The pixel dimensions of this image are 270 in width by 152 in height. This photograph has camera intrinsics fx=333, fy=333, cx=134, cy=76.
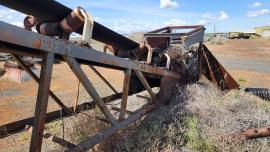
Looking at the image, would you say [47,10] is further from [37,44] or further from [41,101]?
[41,101]

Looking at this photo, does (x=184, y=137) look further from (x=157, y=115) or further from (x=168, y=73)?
(x=168, y=73)

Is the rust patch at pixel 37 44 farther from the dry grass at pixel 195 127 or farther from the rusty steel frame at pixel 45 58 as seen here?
the dry grass at pixel 195 127

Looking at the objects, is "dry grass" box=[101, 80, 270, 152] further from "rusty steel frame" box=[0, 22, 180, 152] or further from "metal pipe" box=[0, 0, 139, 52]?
"metal pipe" box=[0, 0, 139, 52]

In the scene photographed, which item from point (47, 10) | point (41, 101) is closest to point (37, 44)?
point (41, 101)

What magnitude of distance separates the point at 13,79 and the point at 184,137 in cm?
1134

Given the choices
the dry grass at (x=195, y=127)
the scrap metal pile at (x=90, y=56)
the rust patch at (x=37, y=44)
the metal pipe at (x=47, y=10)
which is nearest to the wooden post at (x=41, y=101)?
the scrap metal pile at (x=90, y=56)

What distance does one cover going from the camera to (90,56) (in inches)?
160

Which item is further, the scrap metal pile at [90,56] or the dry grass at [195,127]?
the dry grass at [195,127]

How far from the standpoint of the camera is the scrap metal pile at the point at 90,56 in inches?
131

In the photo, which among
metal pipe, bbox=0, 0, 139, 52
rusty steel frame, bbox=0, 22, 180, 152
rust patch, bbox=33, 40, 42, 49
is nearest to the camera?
rusty steel frame, bbox=0, 22, 180, 152

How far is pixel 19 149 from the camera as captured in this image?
21.3 feet

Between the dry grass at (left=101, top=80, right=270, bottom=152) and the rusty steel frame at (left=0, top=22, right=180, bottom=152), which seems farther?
the dry grass at (left=101, top=80, right=270, bottom=152)

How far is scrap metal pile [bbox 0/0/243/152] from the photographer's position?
3316 mm

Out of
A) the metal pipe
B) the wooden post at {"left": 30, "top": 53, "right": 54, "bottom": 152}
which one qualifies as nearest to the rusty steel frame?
the wooden post at {"left": 30, "top": 53, "right": 54, "bottom": 152}
